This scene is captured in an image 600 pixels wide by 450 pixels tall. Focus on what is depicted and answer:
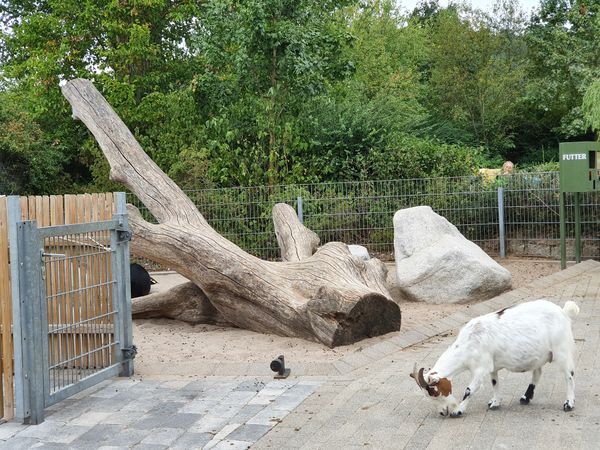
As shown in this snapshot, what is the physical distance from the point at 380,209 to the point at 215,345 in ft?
26.2

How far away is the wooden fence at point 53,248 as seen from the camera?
6.49 metres

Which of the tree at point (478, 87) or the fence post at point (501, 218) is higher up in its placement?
the tree at point (478, 87)

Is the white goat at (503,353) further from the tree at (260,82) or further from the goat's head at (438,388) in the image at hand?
the tree at (260,82)

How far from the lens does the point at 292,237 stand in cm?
1250

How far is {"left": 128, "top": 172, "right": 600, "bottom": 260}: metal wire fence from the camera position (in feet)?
53.8

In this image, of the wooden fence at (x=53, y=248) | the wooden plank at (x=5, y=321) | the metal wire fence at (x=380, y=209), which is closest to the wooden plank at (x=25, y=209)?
the wooden fence at (x=53, y=248)

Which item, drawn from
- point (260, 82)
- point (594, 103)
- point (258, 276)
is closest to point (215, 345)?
point (258, 276)

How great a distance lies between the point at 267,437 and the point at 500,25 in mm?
40718

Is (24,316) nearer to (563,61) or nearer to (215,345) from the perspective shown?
(215,345)

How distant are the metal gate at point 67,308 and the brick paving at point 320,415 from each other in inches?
9.4

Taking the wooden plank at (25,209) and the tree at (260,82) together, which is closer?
the wooden plank at (25,209)

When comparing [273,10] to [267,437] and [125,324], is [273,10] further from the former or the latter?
[267,437]

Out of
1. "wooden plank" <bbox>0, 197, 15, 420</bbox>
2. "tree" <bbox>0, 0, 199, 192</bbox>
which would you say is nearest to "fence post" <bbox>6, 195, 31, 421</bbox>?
"wooden plank" <bbox>0, 197, 15, 420</bbox>

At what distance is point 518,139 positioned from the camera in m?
35.9
